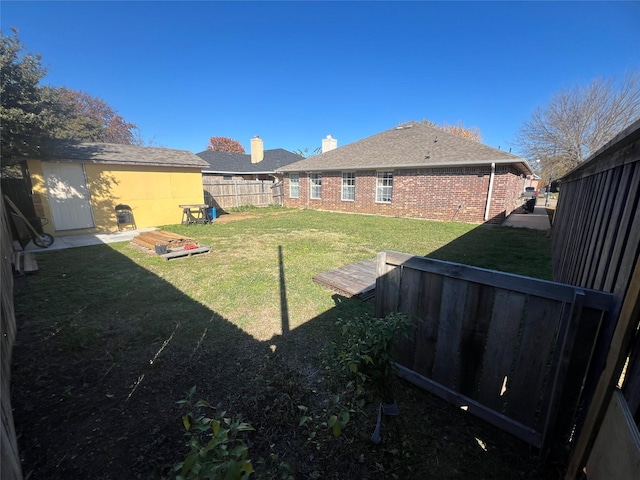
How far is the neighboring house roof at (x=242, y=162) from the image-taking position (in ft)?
68.2

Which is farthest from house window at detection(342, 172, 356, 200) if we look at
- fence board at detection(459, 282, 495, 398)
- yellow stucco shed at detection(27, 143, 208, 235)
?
fence board at detection(459, 282, 495, 398)

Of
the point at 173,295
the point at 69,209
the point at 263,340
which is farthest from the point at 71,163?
the point at 263,340

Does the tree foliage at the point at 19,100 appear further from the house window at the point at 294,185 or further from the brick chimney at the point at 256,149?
the brick chimney at the point at 256,149

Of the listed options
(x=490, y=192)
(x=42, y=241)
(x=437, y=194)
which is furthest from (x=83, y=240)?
(x=490, y=192)

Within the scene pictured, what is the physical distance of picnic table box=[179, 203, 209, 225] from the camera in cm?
1193

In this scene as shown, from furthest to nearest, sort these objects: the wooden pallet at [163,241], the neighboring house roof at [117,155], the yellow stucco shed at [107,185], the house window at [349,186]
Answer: the house window at [349,186]
the neighboring house roof at [117,155]
the yellow stucco shed at [107,185]
the wooden pallet at [163,241]

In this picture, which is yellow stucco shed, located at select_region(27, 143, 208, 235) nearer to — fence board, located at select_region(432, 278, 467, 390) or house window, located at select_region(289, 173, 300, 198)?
house window, located at select_region(289, 173, 300, 198)

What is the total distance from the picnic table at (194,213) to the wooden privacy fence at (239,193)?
116 inches

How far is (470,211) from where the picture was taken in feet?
40.5

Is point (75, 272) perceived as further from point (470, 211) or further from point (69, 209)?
point (470, 211)

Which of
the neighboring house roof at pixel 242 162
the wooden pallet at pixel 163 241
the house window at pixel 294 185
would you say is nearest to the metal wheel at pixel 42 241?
the wooden pallet at pixel 163 241

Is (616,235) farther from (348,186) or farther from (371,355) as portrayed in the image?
(348,186)

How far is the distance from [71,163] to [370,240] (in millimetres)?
10712

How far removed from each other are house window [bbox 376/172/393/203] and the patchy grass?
9515 mm
